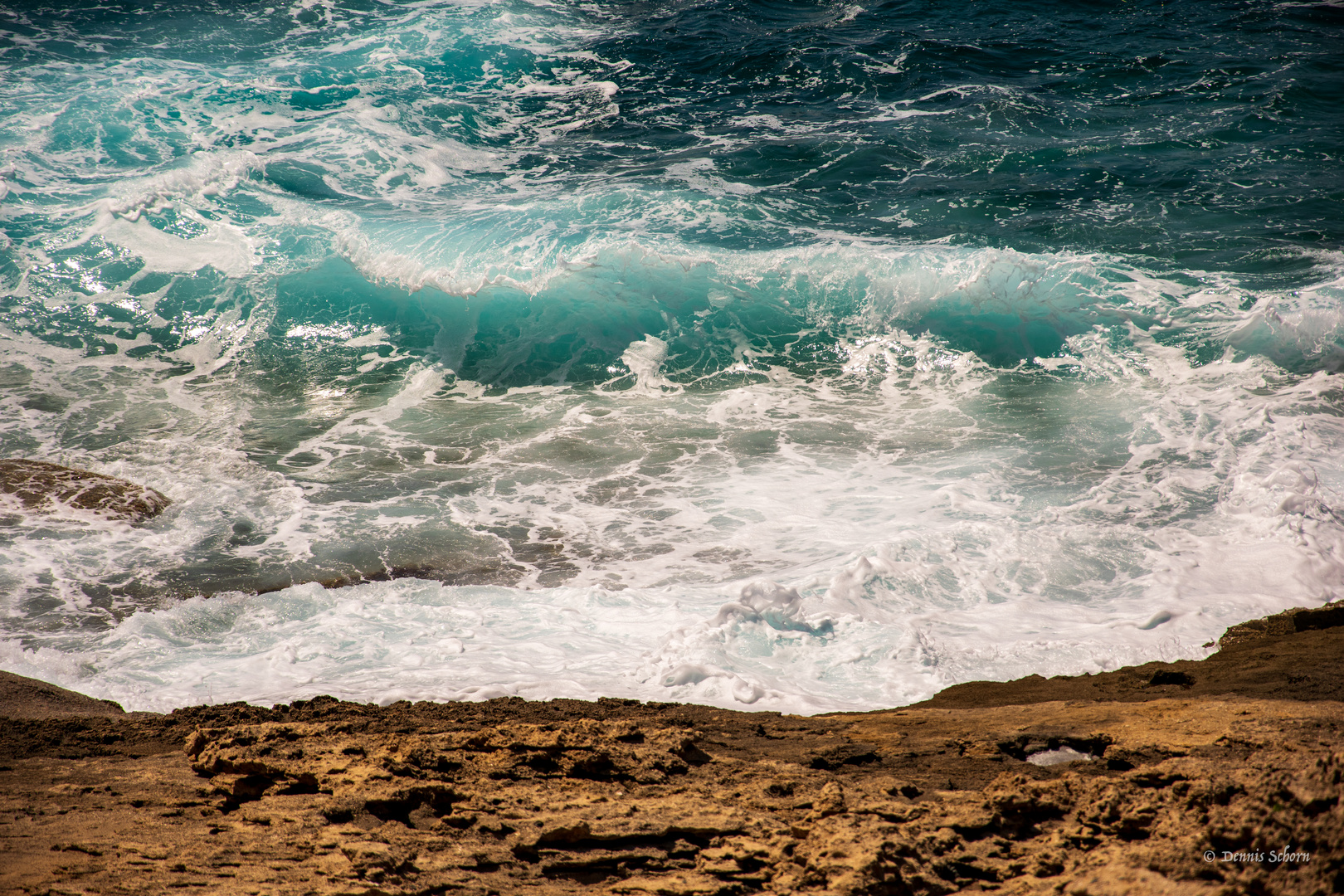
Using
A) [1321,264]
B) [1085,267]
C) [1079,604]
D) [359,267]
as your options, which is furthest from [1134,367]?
[359,267]

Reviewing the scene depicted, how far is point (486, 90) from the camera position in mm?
20344

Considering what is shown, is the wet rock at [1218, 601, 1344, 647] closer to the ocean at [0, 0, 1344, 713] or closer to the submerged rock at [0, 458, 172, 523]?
the ocean at [0, 0, 1344, 713]

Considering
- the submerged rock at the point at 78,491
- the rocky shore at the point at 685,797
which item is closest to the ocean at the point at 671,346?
the submerged rock at the point at 78,491

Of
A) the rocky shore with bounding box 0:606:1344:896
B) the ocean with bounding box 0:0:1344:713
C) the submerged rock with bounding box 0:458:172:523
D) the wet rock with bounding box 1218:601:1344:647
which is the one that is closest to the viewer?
the rocky shore with bounding box 0:606:1344:896

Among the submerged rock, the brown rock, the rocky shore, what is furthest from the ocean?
the rocky shore

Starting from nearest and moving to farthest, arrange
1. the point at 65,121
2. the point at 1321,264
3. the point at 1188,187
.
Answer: the point at 1321,264 < the point at 1188,187 < the point at 65,121

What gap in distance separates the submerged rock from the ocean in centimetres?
21

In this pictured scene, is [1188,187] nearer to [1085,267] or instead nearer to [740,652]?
[1085,267]

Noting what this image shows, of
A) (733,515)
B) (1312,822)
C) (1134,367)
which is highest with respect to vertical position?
(1134,367)

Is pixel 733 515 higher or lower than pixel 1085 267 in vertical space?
lower

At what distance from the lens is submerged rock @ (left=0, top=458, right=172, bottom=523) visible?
7.81 meters

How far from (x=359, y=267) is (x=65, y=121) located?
377 inches

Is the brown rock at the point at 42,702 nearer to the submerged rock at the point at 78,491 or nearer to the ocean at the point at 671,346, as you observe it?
the ocean at the point at 671,346

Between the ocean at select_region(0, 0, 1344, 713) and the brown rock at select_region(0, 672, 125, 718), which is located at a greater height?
the ocean at select_region(0, 0, 1344, 713)
